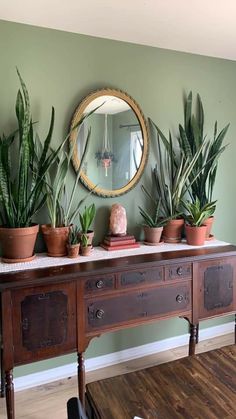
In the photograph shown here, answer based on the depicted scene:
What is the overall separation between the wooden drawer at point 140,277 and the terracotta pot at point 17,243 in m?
0.57

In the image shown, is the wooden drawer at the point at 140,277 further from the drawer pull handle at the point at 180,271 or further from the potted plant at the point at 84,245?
the potted plant at the point at 84,245

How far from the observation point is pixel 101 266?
6.42 ft

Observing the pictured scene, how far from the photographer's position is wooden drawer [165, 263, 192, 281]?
212 centimetres

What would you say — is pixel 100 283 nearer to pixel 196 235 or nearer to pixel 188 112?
pixel 196 235

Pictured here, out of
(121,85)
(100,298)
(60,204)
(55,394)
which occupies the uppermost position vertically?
(121,85)

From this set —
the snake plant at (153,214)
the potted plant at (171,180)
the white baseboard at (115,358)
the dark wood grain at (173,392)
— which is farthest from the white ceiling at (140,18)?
the white baseboard at (115,358)

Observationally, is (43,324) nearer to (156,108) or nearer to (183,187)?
(183,187)

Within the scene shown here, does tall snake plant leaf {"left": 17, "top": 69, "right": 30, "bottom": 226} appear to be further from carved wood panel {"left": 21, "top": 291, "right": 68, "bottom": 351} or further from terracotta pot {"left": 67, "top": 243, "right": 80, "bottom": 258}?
carved wood panel {"left": 21, "top": 291, "right": 68, "bottom": 351}

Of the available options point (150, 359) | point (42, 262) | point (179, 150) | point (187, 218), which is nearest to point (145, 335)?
point (150, 359)

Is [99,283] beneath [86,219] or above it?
beneath

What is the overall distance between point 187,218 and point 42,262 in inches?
44.5

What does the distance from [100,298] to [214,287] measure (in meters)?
0.83

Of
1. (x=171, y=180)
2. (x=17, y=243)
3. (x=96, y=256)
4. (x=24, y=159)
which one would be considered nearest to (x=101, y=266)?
(x=96, y=256)

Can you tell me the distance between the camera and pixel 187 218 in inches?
99.8
